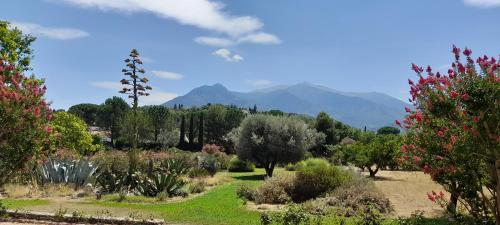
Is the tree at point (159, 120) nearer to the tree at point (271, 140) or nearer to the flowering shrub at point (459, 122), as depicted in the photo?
the tree at point (271, 140)

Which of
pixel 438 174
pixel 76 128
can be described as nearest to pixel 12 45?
pixel 76 128

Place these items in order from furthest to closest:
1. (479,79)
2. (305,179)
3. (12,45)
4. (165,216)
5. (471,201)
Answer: (12,45) → (305,179) → (165,216) → (471,201) → (479,79)

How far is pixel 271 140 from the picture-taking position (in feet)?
97.4

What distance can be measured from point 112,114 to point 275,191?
79.2m

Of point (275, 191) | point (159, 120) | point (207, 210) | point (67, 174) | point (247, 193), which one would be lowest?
point (207, 210)

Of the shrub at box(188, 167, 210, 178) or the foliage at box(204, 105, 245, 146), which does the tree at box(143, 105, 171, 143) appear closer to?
the foliage at box(204, 105, 245, 146)

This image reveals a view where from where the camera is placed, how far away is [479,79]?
6.62 meters

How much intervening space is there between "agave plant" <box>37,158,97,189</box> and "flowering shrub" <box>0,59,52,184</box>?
9344 millimetres

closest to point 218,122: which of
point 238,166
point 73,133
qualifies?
point 238,166

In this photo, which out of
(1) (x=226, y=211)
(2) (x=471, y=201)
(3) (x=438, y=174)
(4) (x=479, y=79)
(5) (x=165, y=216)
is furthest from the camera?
(1) (x=226, y=211)

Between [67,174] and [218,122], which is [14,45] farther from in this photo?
[218,122]

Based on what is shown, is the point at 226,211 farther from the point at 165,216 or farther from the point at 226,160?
the point at 226,160

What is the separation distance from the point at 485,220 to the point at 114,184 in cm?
1402

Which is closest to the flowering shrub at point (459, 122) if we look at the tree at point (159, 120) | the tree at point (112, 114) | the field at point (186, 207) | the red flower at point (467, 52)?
the red flower at point (467, 52)
